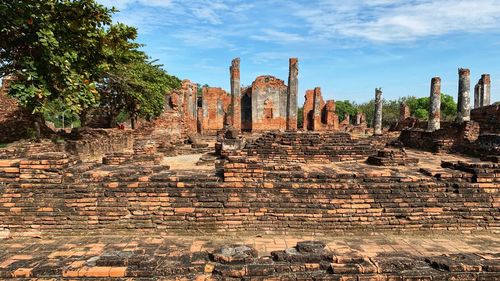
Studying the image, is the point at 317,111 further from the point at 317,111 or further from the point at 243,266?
the point at 243,266

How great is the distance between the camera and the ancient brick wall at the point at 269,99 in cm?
2845

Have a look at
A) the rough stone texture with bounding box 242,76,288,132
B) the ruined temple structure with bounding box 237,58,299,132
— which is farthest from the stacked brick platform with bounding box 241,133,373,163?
the rough stone texture with bounding box 242,76,288,132

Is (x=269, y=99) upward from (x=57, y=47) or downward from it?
upward

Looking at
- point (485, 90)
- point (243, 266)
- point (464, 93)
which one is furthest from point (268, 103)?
point (243, 266)

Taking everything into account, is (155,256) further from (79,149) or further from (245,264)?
(79,149)

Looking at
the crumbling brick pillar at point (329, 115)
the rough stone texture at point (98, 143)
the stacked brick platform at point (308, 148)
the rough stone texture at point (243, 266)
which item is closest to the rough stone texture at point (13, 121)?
the rough stone texture at point (98, 143)

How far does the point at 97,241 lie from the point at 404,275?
12.2ft

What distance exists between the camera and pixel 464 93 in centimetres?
1709

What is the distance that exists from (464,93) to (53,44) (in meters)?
19.1

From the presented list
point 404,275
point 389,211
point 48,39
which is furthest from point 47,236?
point 389,211

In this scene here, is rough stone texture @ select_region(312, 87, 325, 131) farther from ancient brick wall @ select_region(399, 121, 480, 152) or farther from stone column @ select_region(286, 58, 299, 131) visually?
ancient brick wall @ select_region(399, 121, 480, 152)

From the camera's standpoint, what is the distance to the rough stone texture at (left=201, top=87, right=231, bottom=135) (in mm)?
30953

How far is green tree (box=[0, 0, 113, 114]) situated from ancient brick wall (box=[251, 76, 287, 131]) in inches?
826

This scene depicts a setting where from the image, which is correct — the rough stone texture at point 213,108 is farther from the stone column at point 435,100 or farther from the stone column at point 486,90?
the stone column at point 486,90
